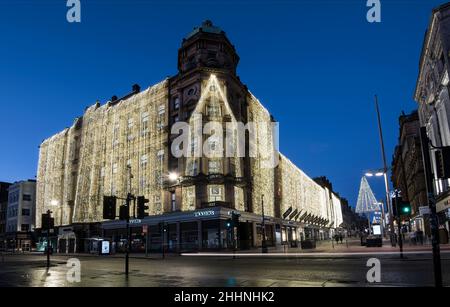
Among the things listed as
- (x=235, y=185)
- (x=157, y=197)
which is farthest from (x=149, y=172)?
(x=235, y=185)

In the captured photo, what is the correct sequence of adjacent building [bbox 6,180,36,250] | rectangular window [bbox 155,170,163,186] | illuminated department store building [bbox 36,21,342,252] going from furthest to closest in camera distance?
adjacent building [bbox 6,180,36,250] → rectangular window [bbox 155,170,163,186] → illuminated department store building [bbox 36,21,342,252]

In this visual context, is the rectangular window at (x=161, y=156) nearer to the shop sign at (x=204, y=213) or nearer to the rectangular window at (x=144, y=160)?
the rectangular window at (x=144, y=160)

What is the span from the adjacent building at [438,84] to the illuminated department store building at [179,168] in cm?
2181

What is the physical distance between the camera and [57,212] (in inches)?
2687

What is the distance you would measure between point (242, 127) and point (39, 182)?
46.9 metres

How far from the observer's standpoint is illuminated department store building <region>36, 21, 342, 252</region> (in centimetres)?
4697

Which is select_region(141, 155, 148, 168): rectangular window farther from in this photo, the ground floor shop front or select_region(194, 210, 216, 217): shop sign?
select_region(194, 210, 216, 217): shop sign

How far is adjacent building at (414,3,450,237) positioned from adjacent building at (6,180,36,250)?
79460 millimetres

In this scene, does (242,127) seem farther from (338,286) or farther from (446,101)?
(338,286)

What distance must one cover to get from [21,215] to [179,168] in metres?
55.4

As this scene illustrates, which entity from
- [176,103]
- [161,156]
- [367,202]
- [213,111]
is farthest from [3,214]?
[367,202]

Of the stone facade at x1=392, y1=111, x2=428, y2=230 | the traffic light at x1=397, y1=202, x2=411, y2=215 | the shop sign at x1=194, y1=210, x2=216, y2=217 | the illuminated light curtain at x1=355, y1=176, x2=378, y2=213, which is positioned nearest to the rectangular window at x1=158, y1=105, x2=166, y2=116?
the shop sign at x1=194, y1=210, x2=216, y2=217

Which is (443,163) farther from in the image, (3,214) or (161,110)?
(3,214)

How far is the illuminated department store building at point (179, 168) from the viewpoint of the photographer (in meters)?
47.0
